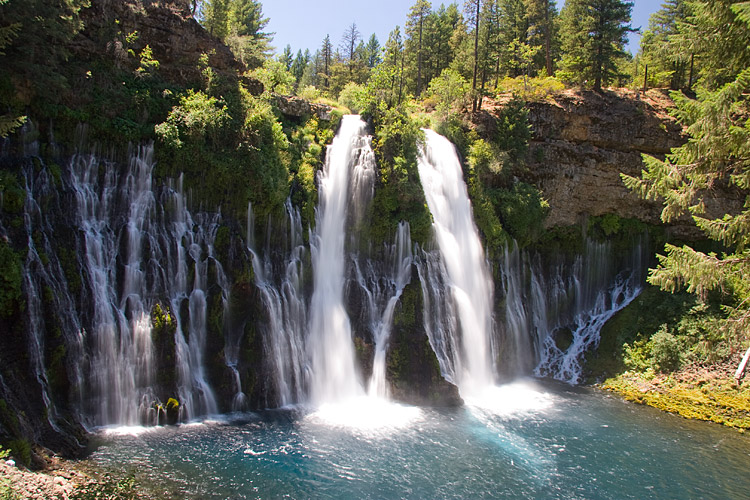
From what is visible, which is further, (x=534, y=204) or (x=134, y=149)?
(x=534, y=204)

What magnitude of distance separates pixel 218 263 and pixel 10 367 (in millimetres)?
5868

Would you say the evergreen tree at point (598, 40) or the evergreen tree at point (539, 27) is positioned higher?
the evergreen tree at point (539, 27)

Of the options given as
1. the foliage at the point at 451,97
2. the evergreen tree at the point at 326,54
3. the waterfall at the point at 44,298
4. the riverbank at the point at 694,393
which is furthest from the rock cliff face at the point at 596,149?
the evergreen tree at the point at 326,54

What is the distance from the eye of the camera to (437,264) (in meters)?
19.2

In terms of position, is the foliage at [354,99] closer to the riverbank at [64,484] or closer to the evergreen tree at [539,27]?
the riverbank at [64,484]

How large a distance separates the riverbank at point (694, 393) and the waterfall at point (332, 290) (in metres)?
11.0

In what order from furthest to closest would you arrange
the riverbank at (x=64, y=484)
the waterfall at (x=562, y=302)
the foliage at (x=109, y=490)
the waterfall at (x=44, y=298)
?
the waterfall at (x=562, y=302), the waterfall at (x=44, y=298), the foliage at (x=109, y=490), the riverbank at (x=64, y=484)

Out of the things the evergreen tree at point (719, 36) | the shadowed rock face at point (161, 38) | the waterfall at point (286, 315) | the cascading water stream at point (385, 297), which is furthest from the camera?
the cascading water stream at point (385, 297)

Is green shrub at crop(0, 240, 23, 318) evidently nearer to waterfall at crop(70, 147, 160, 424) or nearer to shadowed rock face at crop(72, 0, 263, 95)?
waterfall at crop(70, 147, 160, 424)

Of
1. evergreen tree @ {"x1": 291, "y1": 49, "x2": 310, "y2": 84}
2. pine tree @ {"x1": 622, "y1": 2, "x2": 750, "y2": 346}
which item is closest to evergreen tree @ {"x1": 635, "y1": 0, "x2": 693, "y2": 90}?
pine tree @ {"x1": 622, "y1": 2, "x2": 750, "y2": 346}

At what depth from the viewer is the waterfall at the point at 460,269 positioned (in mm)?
18766

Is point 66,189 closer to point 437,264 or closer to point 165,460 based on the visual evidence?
point 165,460

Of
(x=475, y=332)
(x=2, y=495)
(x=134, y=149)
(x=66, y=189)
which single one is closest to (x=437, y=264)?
(x=475, y=332)

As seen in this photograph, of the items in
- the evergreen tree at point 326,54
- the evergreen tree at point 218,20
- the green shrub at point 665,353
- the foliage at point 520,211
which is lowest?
the green shrub at point 665,353
